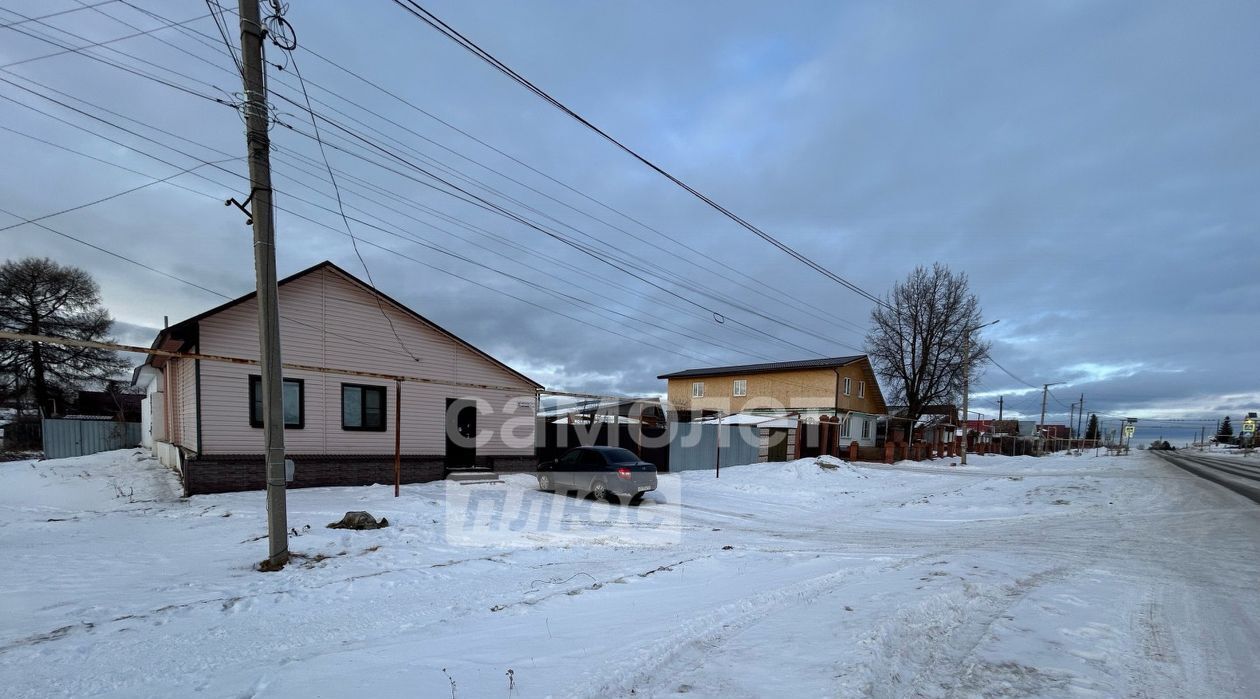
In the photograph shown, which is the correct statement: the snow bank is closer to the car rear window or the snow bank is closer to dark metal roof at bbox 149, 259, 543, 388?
dark metal roof at bbox 149, 259, 543, 388

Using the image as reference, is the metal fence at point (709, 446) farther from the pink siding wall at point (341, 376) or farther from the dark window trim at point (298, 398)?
the dark window trim at point (298, 398)

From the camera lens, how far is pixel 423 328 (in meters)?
15.8

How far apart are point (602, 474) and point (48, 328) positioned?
1441 inches

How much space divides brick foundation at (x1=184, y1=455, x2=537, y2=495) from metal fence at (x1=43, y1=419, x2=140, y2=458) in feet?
60.1

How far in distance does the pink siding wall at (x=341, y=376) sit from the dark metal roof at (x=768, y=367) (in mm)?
25189

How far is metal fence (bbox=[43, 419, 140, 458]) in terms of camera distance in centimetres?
2312

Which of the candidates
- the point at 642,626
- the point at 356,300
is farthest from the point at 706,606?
the point at 356,300

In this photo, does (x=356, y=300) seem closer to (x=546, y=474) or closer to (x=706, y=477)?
(x=546, y=474)

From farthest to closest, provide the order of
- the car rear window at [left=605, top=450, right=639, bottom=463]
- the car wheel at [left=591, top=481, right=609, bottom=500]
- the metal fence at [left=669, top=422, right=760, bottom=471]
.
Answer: the metal fence at [left=669, top=422, right=760, bottom=471]
the car rear window at [left=605, top=450, right=639, bottom=463]
the car wheel at [left=591, top=481, right=609, bottom=500]

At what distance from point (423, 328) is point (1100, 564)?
15.4 metres

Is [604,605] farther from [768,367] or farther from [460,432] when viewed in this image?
[768,367]

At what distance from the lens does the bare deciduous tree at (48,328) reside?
2989 cm

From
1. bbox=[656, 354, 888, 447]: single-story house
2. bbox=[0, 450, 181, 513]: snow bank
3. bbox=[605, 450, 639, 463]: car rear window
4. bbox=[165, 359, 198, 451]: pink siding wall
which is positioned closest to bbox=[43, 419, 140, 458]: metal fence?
bbox=[0, 450, 181, 513]: snow bank

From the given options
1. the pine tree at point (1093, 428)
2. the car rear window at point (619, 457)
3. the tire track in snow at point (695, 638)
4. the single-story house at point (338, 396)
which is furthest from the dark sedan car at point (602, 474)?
the pine tree at point (1093, 428)
